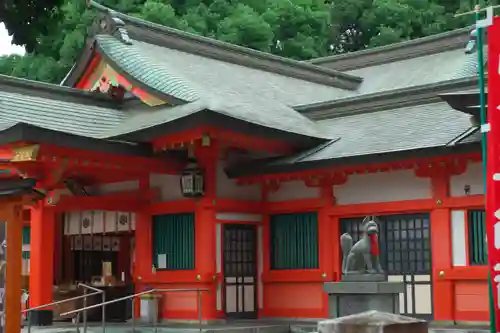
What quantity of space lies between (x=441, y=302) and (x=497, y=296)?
22.3 feet

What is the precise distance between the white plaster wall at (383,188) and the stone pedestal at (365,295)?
2894 mm

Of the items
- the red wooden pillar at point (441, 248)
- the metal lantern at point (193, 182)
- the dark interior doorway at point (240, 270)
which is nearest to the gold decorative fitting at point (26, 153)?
the metal lantern at point (193, 182)

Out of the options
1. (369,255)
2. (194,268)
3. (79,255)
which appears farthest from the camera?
(79,255)

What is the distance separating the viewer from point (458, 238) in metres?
14.3

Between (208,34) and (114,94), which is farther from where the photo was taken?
(208,34)

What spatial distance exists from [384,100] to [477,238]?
378 cm

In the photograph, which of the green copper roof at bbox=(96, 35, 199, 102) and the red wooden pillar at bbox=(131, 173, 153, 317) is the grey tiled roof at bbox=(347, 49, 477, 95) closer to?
the green copper roof at bbox=(96, 35, 199, 102)

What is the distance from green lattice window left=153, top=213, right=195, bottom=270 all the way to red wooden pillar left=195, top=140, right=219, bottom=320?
0.34m

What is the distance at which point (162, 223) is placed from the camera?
16.8 meters

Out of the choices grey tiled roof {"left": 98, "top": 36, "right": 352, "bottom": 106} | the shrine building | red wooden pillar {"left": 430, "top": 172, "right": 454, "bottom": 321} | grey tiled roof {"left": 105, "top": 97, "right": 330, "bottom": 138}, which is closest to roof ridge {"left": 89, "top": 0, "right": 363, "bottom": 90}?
grey tiled roof {"left": 98, "top": 36, "right": 352, "bottom": 106}

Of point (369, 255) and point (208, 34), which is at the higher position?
point (208, 34)

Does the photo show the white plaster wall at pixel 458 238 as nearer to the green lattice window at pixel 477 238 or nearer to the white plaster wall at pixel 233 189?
the green lattice window at pixel 477 238

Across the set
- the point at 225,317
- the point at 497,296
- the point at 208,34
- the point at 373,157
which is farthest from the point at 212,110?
the point at 208,34

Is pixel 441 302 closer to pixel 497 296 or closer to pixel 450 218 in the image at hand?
pixel 450 218
